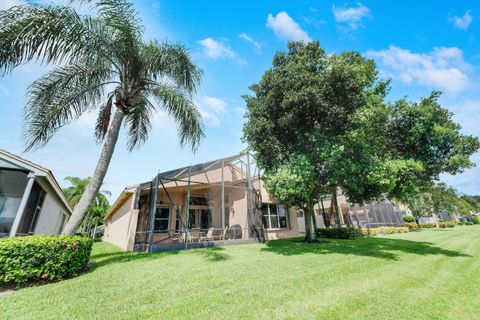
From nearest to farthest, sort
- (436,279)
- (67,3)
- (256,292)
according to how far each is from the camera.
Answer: (256,292), (436,279), (67,3)

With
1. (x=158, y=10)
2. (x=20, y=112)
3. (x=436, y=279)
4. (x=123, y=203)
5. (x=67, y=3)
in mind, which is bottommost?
(x=436, y=279)

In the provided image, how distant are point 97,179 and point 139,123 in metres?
3.86

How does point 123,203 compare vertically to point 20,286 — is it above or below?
above

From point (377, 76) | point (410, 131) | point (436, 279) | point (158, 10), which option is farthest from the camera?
point (377, 76)

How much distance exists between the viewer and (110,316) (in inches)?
137

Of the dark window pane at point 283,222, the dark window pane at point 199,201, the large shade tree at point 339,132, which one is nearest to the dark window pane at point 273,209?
the dark window pane at point 283,222

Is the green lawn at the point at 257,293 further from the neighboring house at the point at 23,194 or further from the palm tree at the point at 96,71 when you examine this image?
the neighboring house at the point at 23,194

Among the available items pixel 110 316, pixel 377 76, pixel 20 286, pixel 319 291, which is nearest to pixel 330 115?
pixel 377 76

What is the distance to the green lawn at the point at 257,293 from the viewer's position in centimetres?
367

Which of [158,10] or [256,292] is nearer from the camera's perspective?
[256,292]

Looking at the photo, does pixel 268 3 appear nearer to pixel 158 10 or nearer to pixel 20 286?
pixel 158 10

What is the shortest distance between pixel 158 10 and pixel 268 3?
4.89 metres

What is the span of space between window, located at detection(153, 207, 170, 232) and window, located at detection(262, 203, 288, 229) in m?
7.49

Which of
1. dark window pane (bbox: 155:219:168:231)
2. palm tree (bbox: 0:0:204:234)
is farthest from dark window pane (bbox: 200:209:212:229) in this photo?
palm tree (bbox: 0:0:204:234)
